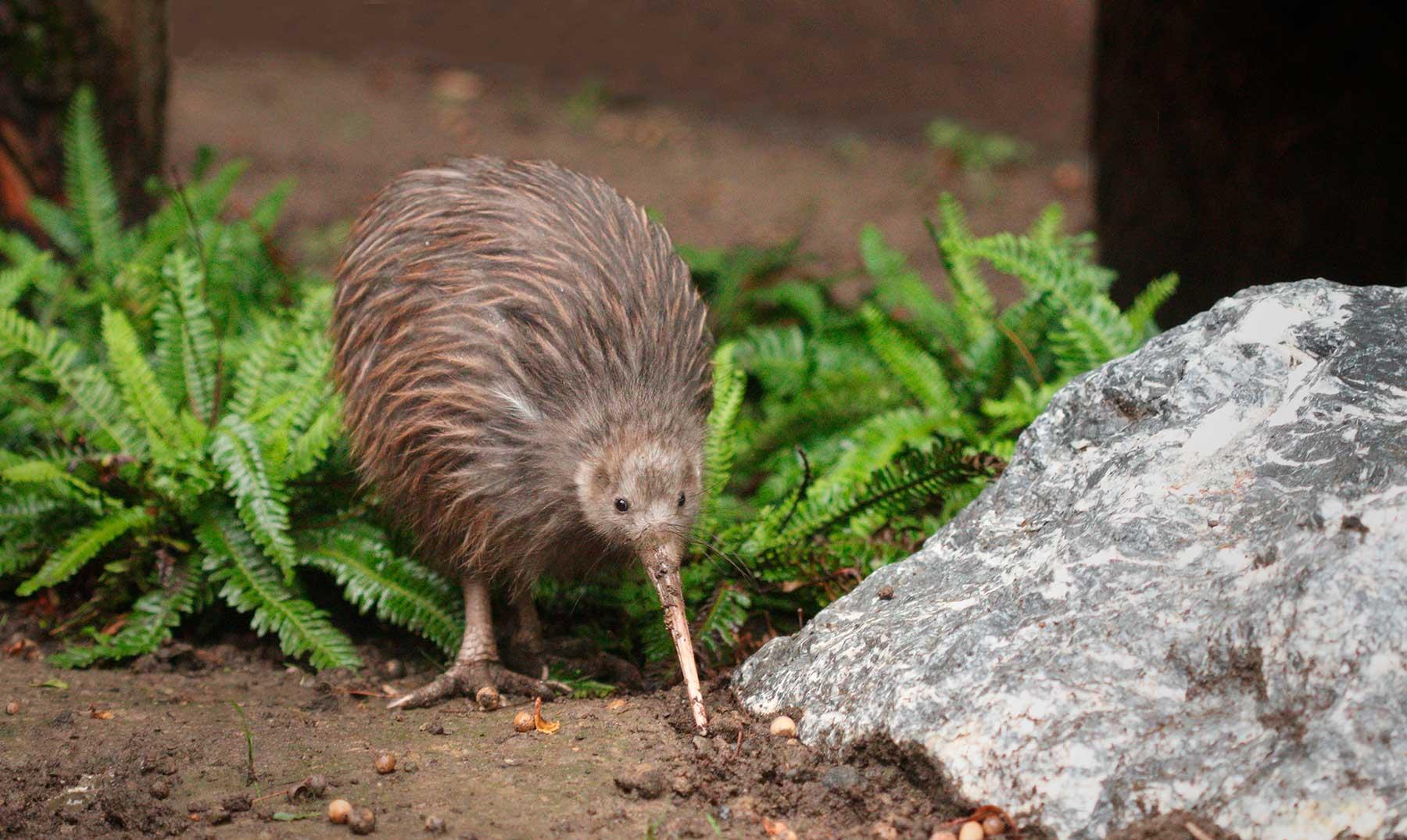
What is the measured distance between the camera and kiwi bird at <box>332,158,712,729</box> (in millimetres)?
4023

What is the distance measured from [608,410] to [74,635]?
6.93 feet

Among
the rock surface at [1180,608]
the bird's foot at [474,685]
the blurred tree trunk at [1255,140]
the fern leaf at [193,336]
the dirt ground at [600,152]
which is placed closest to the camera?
the rock surface at [1180,608]

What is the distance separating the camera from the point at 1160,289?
543 centimetres

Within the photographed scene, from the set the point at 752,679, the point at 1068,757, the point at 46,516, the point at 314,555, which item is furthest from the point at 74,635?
the point at 1068,757

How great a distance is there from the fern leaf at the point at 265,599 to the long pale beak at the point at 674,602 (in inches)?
46.0

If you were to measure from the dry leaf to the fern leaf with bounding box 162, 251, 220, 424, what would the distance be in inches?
76.1

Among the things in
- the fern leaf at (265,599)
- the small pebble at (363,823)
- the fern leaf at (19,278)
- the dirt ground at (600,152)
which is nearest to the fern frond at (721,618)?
the fern leaf at (265,599)

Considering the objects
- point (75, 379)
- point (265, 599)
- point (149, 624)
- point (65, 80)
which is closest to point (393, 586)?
point (265, 599)

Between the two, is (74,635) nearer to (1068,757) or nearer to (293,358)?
(293,358)

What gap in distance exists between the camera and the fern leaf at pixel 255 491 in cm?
440

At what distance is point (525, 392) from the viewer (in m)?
4.09

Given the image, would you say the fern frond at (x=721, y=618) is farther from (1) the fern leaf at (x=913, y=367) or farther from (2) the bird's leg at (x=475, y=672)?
(1) the fern leaf at (x=913, y=367)

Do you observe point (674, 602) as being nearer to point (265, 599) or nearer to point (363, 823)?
point (363, 823)

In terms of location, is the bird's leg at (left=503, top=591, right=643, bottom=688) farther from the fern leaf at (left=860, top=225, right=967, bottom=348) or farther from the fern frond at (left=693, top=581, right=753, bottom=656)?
the fern leaf at (left=860, top=225, right=967, bottom=348)
